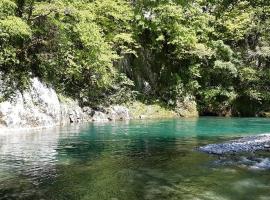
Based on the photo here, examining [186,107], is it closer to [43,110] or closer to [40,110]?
→ [43,110]

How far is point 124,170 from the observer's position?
14.5m

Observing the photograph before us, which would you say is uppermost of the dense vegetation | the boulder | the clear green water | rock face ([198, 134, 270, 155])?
the dense vegetation

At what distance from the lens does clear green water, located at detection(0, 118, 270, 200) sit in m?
11.4

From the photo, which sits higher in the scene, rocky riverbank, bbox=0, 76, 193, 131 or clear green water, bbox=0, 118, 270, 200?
rocky riverbank, bbox=0, 76, 193, 131

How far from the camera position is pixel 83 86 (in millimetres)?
39312

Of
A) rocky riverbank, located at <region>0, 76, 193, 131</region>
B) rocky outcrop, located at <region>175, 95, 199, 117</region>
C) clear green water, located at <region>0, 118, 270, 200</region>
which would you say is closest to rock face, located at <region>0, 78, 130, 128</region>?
rocky riverbank, located at <region>0, 76, 193, 131</region>

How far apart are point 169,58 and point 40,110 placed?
839 inches

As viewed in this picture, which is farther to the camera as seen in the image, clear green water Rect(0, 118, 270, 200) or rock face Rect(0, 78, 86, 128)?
rock face Rect(0, 78, 86, 128)

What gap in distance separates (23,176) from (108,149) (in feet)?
21.2

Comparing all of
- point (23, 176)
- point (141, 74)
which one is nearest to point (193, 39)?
point (141, 74)

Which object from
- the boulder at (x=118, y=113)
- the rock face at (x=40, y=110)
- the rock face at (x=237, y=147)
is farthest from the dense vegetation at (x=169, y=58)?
the rock face at (x=237, y=147)

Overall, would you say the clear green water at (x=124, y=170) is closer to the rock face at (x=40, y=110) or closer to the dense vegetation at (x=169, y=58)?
the rock face at (x=40, y=110)

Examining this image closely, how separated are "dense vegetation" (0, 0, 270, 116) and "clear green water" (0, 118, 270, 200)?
14446 mm

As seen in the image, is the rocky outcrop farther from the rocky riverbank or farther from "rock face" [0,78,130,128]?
"rock face" [0,78,130,128]
